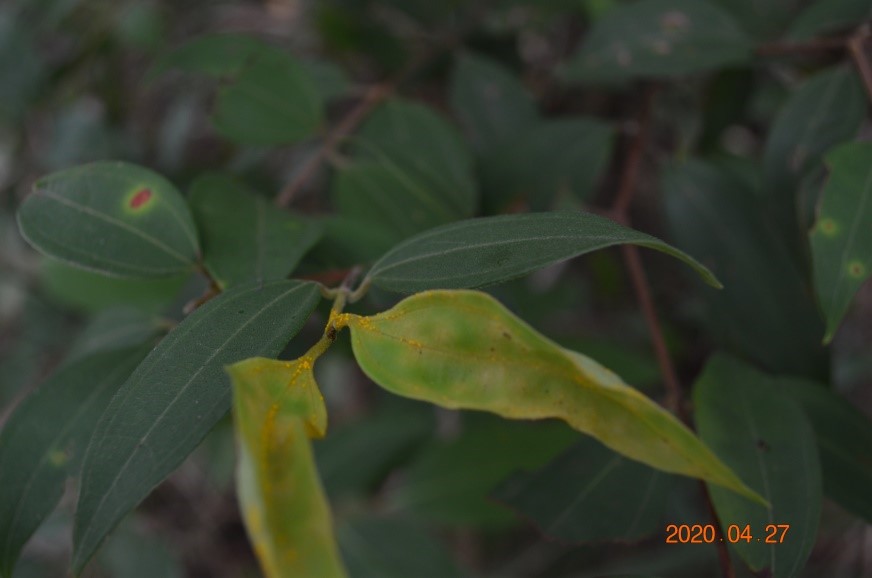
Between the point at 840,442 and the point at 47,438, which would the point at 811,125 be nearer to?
the point at 840,442

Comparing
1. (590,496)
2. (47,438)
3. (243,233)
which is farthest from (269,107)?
(590,496)

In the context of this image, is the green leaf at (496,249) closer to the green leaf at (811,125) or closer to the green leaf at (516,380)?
the green leaf at (516,380)

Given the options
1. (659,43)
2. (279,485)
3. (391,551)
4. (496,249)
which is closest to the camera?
(279,485)

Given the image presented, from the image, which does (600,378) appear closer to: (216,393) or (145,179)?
(216,393)

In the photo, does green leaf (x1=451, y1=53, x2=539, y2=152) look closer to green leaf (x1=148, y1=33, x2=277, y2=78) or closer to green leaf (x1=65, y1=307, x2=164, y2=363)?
green leaf (x1=148, y1=33, x2=277, y2=78)

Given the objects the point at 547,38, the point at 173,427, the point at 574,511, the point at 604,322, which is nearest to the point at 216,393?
the point at 173,427

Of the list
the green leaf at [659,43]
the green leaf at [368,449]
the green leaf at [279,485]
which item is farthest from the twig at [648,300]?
the green leaf at [368,449]
